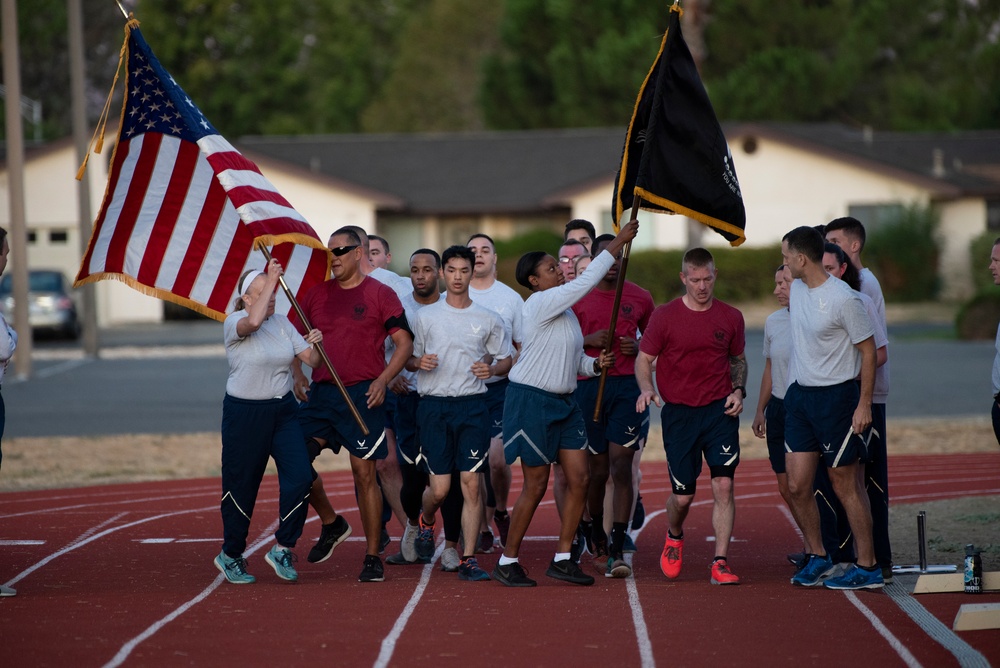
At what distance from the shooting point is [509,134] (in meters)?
50.5

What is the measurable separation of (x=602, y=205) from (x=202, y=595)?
113 ft

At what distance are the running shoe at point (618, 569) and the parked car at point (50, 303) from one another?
30913 millimetres

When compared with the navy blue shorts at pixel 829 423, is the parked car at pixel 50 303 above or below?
below

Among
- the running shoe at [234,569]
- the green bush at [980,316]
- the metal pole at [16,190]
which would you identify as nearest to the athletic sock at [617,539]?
the running shoe at [234,569]

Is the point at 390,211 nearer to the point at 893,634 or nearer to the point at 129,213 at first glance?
the point at 129,213

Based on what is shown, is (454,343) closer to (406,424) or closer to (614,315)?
(614,315)

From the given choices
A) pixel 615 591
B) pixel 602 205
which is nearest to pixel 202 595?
pixel 615 591

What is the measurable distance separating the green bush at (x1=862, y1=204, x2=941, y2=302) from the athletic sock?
32.7 metres

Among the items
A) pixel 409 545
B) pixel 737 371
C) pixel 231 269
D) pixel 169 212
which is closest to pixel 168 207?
pixel 169 212

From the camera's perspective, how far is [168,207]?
10148 mm

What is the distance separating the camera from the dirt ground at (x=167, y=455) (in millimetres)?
14844

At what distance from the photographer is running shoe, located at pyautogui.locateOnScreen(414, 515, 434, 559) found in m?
10.2

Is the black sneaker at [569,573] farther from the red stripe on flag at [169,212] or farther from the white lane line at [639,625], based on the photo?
the red stripe on flag at [169,212]

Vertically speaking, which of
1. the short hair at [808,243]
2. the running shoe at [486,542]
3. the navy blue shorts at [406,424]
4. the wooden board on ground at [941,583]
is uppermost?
the short hair at [808,243]
